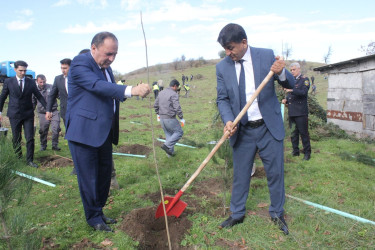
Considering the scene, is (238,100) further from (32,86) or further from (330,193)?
(32,86)

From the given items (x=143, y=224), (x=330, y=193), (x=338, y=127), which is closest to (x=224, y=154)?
(x=143, y=224)

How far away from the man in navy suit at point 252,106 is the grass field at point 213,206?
0.44 m

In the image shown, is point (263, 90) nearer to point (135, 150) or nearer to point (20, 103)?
point (20, 103)

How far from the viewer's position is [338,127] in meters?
10.5

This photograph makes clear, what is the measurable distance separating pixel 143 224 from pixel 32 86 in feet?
15.8

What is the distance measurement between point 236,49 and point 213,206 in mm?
2364

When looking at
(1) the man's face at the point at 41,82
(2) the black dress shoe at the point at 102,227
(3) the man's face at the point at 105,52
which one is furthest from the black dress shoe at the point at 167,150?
(3) the man's face at the point at 105,52

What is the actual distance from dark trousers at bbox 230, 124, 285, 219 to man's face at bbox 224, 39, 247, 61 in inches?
33.0

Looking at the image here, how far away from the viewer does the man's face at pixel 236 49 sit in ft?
10.5

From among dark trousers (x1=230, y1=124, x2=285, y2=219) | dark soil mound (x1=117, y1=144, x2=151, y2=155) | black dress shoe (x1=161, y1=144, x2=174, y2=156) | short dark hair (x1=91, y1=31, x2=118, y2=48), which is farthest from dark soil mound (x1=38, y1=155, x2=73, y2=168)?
dark trousers (x1=230, y1=124, x2=285, y2=219)

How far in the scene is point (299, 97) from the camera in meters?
6.85

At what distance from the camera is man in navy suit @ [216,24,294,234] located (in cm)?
329

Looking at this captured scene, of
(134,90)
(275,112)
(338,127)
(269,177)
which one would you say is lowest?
(338,127)

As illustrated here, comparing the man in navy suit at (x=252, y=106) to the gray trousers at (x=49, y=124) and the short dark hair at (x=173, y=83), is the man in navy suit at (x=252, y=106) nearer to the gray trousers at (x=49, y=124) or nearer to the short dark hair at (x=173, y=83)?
the short dark hair at (x=173, y=83)
